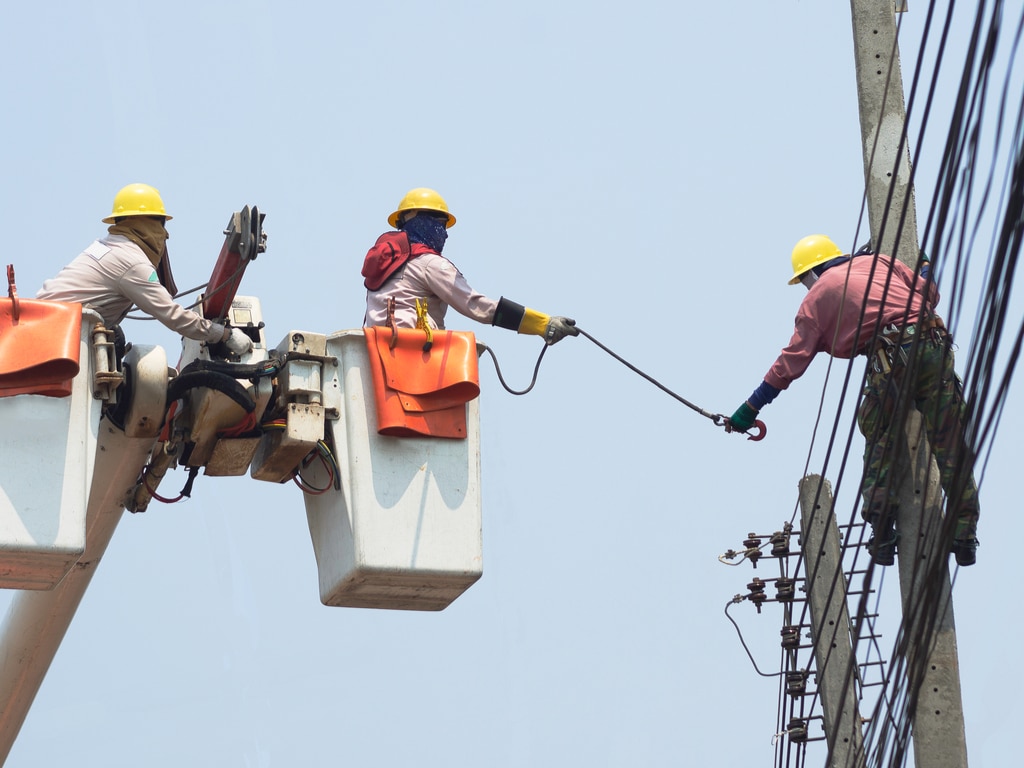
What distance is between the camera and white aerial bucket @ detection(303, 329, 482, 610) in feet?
30.2

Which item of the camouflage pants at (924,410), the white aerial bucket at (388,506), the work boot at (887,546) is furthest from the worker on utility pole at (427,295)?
the work boot at (887,546)

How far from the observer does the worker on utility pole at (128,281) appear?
929cm

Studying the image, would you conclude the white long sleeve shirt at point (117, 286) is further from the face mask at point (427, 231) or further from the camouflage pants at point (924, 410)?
the camouflage pants at point (924, 410)

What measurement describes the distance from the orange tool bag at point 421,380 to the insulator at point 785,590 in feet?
12.6

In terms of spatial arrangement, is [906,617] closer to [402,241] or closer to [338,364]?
[338,364]

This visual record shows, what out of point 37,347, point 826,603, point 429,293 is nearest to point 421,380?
point 429,293

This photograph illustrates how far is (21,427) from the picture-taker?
28.2ft

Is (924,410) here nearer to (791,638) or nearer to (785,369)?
(785,369)

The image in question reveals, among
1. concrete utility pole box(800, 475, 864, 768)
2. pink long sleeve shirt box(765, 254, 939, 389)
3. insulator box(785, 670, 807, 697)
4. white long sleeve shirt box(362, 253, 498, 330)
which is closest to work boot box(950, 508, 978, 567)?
pink long sleeve shirt box(765, 254, 939, 389)

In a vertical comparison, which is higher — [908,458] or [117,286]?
[117,286]

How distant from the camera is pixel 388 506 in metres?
9.26

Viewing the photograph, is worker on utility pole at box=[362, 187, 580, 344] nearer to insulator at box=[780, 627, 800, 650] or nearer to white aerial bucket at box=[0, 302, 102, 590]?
white aerial bucket at box=[0, 302, 102, 590]

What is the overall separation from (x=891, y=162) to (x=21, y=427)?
14.2ft

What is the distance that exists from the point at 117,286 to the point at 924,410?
13.3 feet
